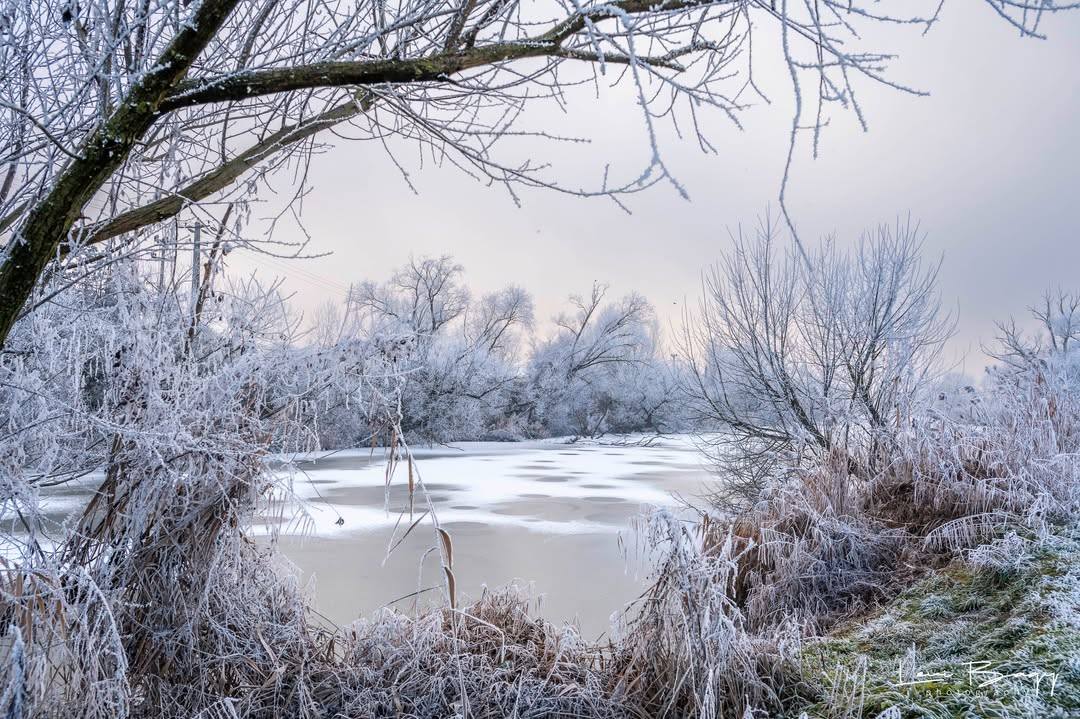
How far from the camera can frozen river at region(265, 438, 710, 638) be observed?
5785 mm

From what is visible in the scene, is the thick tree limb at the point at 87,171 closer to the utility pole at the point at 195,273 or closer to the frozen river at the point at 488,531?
the frozen river at the point at 488,531

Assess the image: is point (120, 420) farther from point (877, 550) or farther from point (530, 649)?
point (877, 550)

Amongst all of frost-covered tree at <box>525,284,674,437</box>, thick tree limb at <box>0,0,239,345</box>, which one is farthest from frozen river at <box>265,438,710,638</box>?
frost-covered tree at <box>525,284,674,437</box>

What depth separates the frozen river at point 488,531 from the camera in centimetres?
579

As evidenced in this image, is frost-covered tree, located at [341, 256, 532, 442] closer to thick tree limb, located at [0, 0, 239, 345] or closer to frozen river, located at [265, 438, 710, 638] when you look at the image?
frozen river, located at [265, 438, 710, 638]

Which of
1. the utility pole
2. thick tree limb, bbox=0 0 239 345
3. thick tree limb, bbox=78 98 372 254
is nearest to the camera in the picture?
thick tree limb, bbox=0 0 239 345

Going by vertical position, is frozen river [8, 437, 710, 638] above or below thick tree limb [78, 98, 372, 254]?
below

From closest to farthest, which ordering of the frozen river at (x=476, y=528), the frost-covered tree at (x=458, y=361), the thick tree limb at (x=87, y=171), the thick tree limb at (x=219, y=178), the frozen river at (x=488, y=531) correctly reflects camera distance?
1. the thick tree limb at (x=87, y=171)
2. the thick tree limb at (x=219, y=178)
3. the frozen river at (x=476, y=528)
4. the frozen river at (x=488, y=531)
5. the frost-covered tree at (x=458, y=361)

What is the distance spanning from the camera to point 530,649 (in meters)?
3.38

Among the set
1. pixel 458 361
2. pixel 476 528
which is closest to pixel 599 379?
pixel 458 361

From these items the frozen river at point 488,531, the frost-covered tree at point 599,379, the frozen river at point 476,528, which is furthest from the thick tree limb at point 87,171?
the frost-covered tree at point 599,379

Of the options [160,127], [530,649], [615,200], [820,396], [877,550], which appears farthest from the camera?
[820,396]

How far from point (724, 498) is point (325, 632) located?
6244 millimetres

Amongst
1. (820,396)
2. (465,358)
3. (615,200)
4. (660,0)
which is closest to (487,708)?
(615,200)
